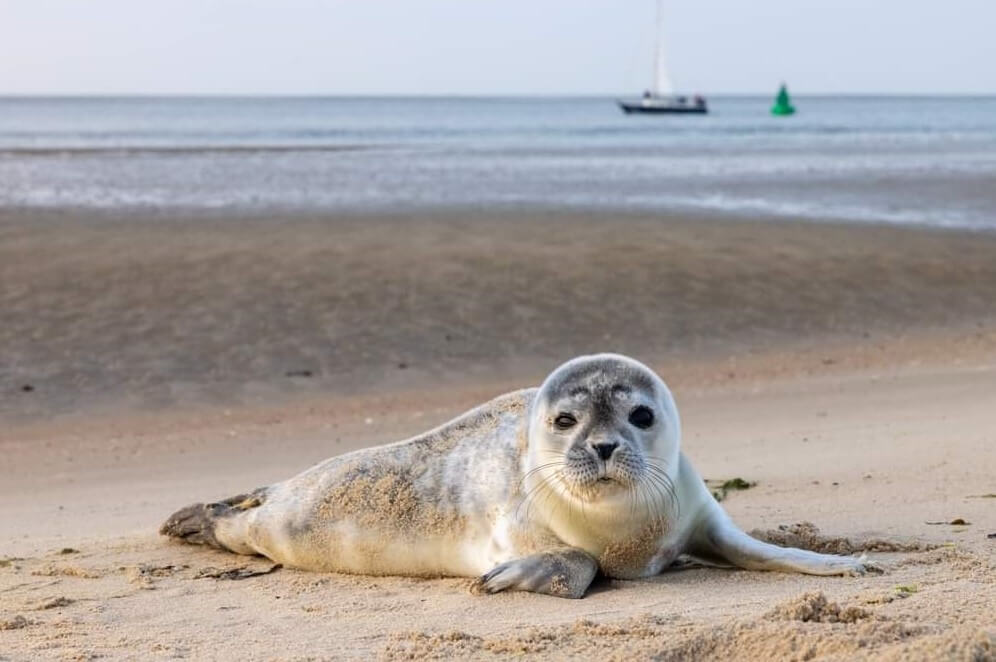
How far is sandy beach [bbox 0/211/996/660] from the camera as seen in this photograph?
3.62 metres

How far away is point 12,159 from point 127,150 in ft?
15.2

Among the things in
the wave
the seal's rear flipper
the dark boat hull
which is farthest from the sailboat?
the seal's rear flipper

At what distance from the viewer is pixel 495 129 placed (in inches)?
2351

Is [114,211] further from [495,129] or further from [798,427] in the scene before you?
[495,129]

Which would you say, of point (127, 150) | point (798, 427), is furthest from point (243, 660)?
point (127, 150)

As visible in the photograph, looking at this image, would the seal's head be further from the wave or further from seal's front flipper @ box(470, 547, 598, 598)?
the wave

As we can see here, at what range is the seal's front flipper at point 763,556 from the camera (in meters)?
4.18

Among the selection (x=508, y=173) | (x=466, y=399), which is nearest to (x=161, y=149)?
(x=508, y=173)

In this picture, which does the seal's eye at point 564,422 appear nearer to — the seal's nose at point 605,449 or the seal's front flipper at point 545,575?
the seal's nose at point 605,449

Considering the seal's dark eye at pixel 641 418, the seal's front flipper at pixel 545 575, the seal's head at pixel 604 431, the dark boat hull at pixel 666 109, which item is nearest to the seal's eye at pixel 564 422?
the seal's head at pixel 604 431

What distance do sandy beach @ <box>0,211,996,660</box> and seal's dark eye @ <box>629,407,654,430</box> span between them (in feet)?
1.70

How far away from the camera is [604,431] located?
412 centimetres

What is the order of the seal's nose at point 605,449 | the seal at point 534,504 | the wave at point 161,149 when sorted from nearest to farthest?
the seal's nose at point 605,449 < the seal at point 534,504 < the wave at point 161,149

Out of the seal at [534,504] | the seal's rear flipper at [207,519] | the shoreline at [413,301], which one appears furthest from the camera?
the shoreline at [413,301]
